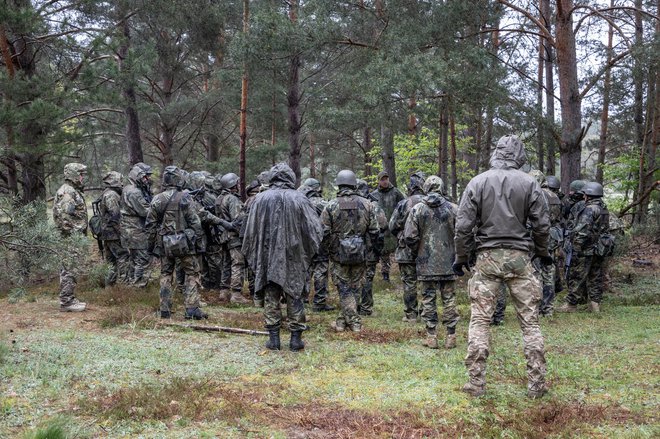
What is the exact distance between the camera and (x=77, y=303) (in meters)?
9.45

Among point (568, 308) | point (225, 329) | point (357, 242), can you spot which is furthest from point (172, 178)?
point (568, 308)

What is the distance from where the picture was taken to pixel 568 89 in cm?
1173

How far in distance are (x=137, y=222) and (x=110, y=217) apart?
0.56 m

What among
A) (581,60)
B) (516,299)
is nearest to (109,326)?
(516,299)

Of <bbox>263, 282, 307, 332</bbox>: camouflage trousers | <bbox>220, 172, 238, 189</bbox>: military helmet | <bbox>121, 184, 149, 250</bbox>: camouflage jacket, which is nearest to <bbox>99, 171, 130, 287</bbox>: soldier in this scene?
<bbox>121, 184, 149, 250</bbox>: camouflage jacket

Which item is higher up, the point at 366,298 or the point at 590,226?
the point at 590,226

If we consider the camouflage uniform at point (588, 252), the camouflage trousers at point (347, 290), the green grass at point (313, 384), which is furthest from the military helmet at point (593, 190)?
the camouflage trousers at point (347, 290)

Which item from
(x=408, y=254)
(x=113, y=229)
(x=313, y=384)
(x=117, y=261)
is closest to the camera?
(x=313, y=384)

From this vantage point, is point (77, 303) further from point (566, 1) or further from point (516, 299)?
point (566, 1)

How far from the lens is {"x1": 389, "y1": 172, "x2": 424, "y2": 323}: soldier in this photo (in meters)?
9.00

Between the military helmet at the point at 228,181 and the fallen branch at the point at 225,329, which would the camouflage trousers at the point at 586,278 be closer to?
the fallen branch at the point at 225,329

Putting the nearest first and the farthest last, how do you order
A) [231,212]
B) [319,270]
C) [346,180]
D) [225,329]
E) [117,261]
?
[225,329] → [346,180] → [319,270] → [231,212] → [117,261]

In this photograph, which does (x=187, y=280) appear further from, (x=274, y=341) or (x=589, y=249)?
(x=589, y=249)

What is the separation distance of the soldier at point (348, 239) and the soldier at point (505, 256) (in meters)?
3.06
